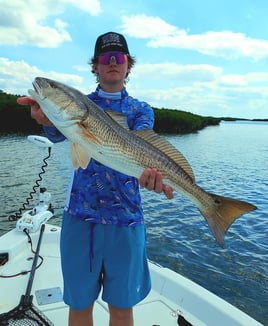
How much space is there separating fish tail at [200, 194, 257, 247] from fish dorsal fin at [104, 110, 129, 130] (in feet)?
3.04

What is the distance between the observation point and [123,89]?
324cm

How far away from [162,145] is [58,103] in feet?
2.87

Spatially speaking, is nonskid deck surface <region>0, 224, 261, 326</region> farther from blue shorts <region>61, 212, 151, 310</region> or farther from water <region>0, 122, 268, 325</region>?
water <region>0, 122, 268, 325</region>

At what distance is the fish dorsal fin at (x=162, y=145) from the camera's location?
9.66ft

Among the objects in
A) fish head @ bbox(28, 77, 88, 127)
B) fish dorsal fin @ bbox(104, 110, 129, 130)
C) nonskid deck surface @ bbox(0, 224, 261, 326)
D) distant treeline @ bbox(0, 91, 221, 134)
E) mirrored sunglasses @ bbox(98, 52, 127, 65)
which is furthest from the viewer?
distant treeline @ bbox(0, 91, 221, 134)

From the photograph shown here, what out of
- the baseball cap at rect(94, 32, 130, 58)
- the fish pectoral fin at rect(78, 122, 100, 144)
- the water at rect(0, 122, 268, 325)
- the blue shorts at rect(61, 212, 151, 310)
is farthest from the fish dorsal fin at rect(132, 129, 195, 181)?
the water at rect(0, 122, 268, 325)

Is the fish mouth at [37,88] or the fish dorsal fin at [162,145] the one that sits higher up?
the fish mouth at [37,88]

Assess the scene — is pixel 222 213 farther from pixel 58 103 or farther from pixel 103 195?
pixel 58 103

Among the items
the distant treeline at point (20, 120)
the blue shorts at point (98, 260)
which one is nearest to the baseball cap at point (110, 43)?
the blue shorts at point (98, 260)

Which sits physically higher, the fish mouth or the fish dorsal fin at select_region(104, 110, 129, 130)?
the fish mouth

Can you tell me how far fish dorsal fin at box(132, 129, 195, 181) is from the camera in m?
2.94

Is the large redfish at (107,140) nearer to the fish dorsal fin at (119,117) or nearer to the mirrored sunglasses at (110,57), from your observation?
the fish dorsal fin at (119,117)

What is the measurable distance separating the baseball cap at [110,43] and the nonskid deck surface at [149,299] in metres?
2.82

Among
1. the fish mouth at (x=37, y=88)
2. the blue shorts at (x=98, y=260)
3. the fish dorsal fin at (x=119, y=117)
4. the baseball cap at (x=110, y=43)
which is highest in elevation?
the baseball cap at (x=110, y=43)
